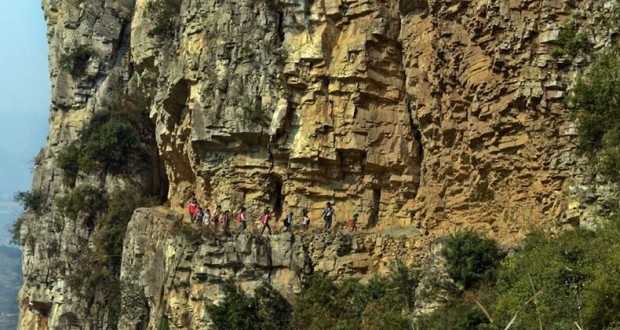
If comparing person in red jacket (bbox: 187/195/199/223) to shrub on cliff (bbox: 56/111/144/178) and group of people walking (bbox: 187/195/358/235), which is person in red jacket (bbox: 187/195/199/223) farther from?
shrub on cliff (bbox: 56/111/144/178)

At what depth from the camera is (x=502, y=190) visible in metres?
16.7

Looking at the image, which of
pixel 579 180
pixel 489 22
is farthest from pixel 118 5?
pixel 579 180

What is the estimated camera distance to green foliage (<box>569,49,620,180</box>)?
557 inches

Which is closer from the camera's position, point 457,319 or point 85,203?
point 457,319

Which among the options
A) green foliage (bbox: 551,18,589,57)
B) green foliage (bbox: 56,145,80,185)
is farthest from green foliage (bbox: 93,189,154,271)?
green foliage (bbox: 551,18,589,57)

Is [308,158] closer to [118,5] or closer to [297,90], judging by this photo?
[297,90]

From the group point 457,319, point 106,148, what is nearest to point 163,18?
point 106,148

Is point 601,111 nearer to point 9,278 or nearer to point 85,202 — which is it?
point 85,202

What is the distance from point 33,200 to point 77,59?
5.47 m

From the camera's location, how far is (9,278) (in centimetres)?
13862

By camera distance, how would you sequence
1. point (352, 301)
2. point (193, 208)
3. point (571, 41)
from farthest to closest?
point (193, 208) < point (352, 301) < point (571, 41)

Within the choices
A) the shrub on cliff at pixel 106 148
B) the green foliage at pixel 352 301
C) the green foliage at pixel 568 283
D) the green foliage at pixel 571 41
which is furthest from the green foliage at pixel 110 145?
the green foliage at pixel 568 283

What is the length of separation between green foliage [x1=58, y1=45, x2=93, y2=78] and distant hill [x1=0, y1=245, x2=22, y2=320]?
259 feet

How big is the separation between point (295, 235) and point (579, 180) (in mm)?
7204
